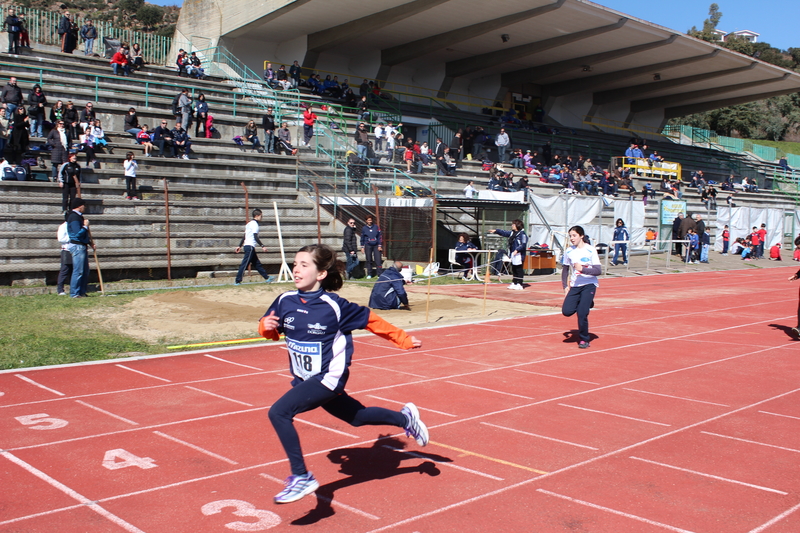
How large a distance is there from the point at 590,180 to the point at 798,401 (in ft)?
93.9

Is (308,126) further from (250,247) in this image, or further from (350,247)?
(250,247)

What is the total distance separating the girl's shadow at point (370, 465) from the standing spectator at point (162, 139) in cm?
1817

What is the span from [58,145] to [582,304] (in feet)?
49.1

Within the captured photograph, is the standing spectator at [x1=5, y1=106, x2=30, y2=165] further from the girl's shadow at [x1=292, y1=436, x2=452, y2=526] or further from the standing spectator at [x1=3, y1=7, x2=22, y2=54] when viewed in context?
the girl's shadow at [x1=292, y1=436, x2=452, y2=526]

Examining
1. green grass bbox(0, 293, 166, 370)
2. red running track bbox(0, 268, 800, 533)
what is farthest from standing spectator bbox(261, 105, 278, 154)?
red running track bbox(0, 268, 800, 533)

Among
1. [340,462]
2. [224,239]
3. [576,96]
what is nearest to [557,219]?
[224,239]

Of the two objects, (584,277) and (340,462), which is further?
(584,277)

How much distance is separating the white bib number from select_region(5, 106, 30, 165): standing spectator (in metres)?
17.6

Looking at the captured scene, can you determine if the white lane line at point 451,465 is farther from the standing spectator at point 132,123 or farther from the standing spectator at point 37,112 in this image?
the standing spectator at point 132,123

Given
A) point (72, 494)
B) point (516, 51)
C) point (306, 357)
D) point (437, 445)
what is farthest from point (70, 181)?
point (516, 51)

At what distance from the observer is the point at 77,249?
14312mm

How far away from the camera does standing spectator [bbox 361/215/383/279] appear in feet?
65.3

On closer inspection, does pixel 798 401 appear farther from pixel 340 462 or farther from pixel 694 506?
pixel 340 462

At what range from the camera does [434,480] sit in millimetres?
5055
